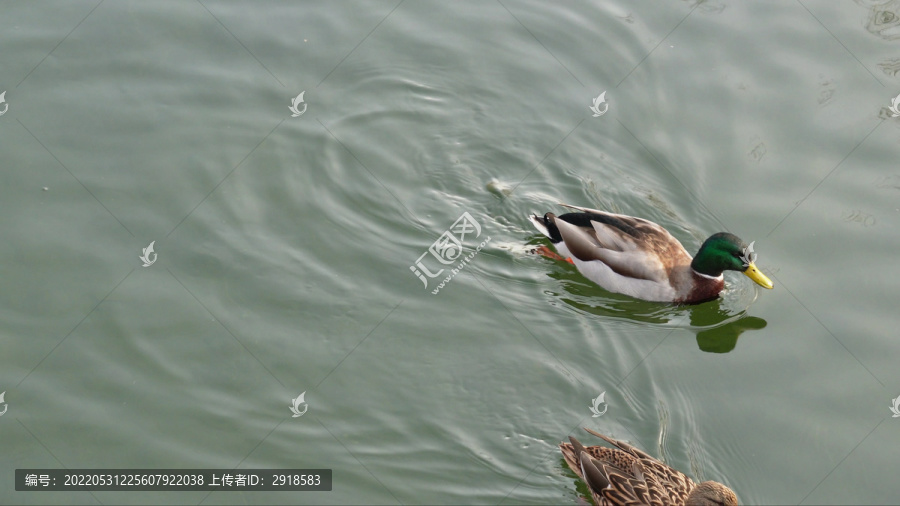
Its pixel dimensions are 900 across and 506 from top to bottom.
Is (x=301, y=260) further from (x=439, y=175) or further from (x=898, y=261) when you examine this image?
Result: (x=898, y=261)

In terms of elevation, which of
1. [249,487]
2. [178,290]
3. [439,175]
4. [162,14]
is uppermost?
[162,14]

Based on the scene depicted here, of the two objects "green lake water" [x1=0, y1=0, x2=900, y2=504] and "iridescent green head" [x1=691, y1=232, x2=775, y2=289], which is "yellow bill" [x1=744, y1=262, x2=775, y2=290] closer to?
"iridescent green head" [x1=691, y1=232, x2=775, y2=289]

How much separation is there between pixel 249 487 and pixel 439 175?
12.8 feet

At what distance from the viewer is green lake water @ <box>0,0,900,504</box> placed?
7.23m

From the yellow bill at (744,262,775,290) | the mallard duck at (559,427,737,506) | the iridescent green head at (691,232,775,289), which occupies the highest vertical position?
the iridescent green head at (691,232,775,289)

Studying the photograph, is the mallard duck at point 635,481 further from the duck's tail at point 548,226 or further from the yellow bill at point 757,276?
the duck's tail at point 548,226

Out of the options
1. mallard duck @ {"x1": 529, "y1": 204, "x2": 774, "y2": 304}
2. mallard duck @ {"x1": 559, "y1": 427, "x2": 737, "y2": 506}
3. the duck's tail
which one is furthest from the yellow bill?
mallard duck @ {"x1": 559, "y1": 427, "x2": 737, "y2": 506}

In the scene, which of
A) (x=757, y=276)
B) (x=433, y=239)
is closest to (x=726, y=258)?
(x=757, y=276)

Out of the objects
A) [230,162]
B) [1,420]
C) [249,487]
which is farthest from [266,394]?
[230,162]

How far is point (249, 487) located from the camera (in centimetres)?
677

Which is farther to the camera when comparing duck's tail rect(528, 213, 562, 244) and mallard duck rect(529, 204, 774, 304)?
duck's tail rect(528, 213, 562, 244)

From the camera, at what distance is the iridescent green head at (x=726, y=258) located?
8.55m

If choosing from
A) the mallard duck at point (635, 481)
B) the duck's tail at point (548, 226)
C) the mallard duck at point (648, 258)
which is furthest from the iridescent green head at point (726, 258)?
the mallard duck at point (635, 481)

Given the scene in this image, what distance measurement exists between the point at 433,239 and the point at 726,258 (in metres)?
2.68
